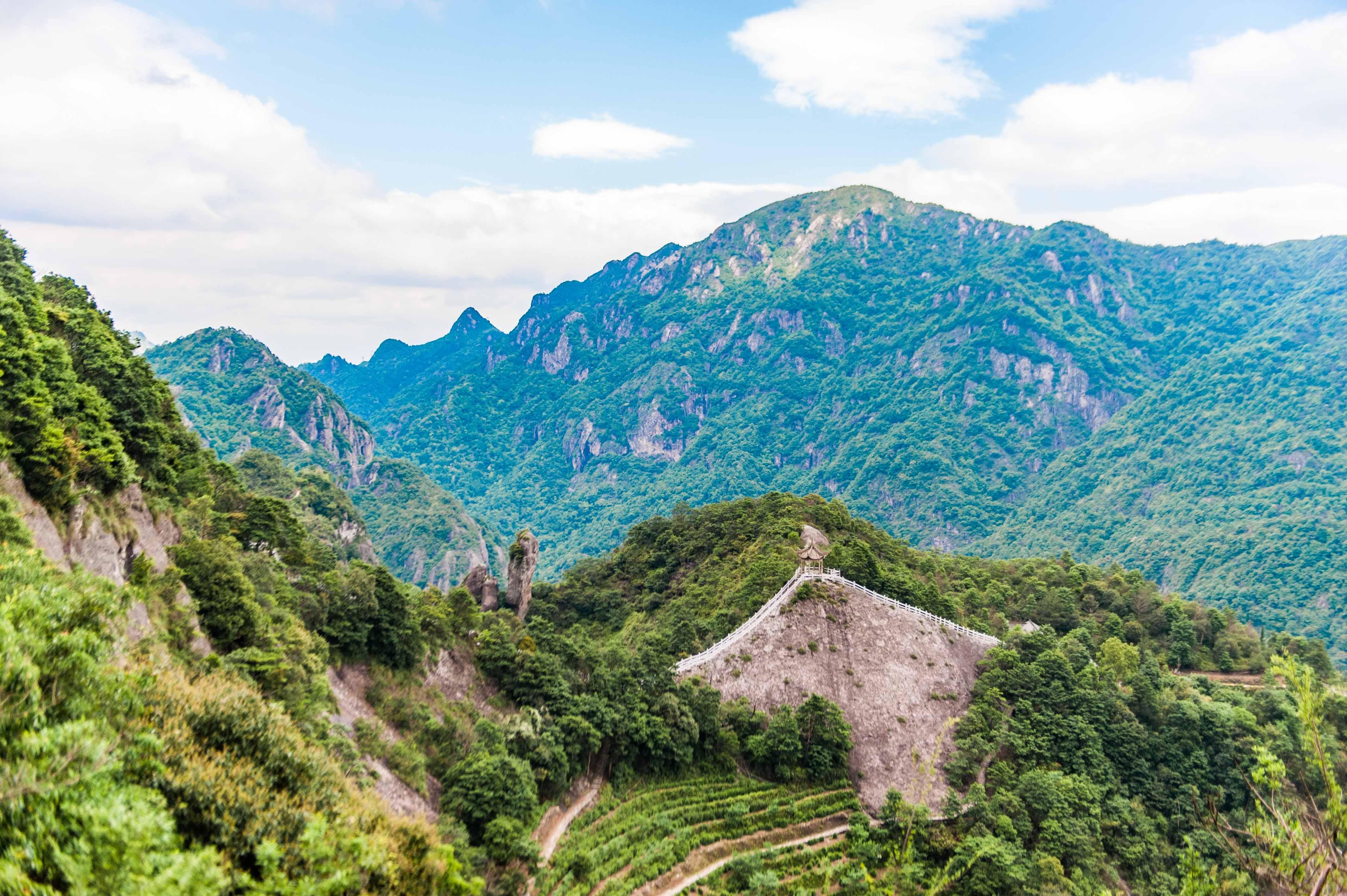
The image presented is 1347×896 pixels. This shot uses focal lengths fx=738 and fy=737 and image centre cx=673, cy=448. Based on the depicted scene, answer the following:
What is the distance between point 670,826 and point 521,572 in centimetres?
3544

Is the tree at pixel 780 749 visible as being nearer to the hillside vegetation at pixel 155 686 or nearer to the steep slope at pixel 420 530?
the hillside vegetation at pixel 155 686

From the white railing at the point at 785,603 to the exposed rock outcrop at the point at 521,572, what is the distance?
69.9 feet

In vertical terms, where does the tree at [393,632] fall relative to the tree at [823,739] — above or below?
above

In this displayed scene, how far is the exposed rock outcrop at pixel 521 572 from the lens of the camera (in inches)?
2557

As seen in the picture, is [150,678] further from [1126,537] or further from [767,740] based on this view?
[1126,537]

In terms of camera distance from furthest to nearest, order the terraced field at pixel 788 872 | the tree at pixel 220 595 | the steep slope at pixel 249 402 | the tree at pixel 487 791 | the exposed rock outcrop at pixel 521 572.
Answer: the steep slope at pixel 249 402
the exposed rock outcrop at pixel 521 572
the terraced field at pixel 788 872
the tree at pixel 487 791
the tree at pixel 220 595

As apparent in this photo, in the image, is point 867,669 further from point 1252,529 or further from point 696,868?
point 1252,529

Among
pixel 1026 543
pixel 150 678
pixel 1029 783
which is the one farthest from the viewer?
pixel 1026 543

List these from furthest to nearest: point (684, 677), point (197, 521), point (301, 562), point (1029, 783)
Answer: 1. point (684, 677)
2. point (1029, 783)
3. point (301, 562)
4. point (197, 521)

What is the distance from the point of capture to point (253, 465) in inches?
4365

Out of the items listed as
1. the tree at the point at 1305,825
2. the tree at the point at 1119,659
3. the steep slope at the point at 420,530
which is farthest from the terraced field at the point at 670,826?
the steep slope at the point at 420,530

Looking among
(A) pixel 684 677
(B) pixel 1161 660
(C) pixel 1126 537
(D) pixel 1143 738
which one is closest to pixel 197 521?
(A) pixel 684 677

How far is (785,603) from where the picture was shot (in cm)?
5159

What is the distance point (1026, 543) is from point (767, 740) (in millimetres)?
175305
